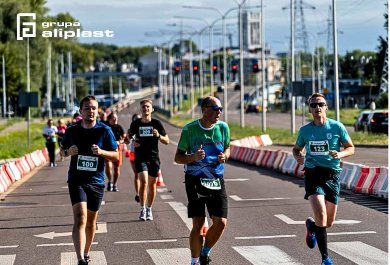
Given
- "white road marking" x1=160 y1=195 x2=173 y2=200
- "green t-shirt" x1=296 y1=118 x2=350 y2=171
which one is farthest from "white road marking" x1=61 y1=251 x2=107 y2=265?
"white road marking" x1=160 y1=195 x2=173 y2=200

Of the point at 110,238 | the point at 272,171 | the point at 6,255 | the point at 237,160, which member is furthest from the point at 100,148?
the point at 237,160

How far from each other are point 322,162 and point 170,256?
2256mm

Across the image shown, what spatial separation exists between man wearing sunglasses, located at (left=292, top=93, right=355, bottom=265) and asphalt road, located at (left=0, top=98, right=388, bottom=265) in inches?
24.5

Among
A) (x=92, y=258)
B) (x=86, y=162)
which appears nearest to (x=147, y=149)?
(x=92, y=258)

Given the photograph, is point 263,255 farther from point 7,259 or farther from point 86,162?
point 7,259

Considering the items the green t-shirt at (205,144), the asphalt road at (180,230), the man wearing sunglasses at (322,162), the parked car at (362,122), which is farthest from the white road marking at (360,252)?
the parked car at (362,122)

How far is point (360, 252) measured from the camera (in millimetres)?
12219

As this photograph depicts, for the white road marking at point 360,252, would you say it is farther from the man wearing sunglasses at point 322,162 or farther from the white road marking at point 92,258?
the white road marking at point 92,258

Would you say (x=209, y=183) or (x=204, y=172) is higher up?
(x=204, y=172)

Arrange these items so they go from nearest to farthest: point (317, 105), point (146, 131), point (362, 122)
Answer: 1. point (317, 105)
2. point (146, 131)
3. point (362, 122)

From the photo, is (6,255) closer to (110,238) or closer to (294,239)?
(110,238)

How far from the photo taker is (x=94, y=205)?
11.2 metres

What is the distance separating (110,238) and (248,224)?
2425 mm

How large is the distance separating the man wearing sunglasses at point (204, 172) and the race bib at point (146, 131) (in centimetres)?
609
